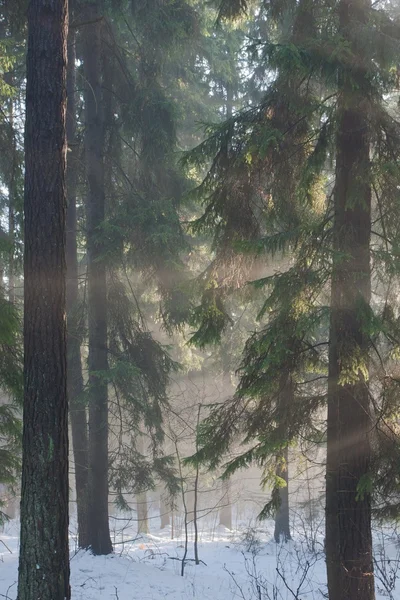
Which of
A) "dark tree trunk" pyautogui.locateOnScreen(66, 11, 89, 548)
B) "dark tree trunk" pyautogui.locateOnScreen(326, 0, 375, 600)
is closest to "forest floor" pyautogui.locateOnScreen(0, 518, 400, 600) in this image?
"dark tree trunk" pyautogui.locateOnScreen(66, 11, 89, 548)

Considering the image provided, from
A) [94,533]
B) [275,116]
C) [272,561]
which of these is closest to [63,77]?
[275,116]

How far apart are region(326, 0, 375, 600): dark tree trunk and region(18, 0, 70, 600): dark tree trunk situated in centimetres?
294

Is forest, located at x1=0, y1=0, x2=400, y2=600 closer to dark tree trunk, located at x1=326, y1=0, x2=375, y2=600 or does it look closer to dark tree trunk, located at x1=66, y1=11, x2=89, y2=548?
dark tree trunk, located at x1=326, y1=0, x2=375, y2=600

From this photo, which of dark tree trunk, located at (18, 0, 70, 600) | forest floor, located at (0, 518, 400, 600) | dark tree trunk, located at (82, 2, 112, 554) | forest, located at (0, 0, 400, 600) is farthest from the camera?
dark tree trunk, located at (82, 2, 112, 554)

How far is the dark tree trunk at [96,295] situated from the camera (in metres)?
12.6

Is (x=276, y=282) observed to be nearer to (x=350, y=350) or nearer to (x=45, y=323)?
(x=350, y=350)

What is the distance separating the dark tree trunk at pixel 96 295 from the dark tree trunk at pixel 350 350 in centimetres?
652

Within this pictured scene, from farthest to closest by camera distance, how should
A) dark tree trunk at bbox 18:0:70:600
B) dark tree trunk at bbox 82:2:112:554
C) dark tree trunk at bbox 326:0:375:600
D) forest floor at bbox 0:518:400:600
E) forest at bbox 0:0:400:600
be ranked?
dark tree trunk at bbox 82:2:112:554 → forest floor at bbox 0:518:400:600 → dark tree trunk at bbox 326:0:375:600 → forest at bbox 0:0:400:600 → dark tree trunk at bbox 18:0:70:600

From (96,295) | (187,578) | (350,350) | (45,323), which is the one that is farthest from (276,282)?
(187,578)

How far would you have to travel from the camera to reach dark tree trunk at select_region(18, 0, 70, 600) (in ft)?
18.5

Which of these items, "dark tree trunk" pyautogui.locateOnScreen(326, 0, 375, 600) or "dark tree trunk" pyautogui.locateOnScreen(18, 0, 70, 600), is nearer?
"dark tree trunk" pyautogui.locateOnScreen(18, 0, 70, 600)

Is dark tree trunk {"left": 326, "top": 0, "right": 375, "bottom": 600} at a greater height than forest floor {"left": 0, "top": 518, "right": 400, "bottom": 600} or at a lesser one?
greater

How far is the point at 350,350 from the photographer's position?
6.46 m

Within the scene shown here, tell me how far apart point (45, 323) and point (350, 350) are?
325 centimetres
